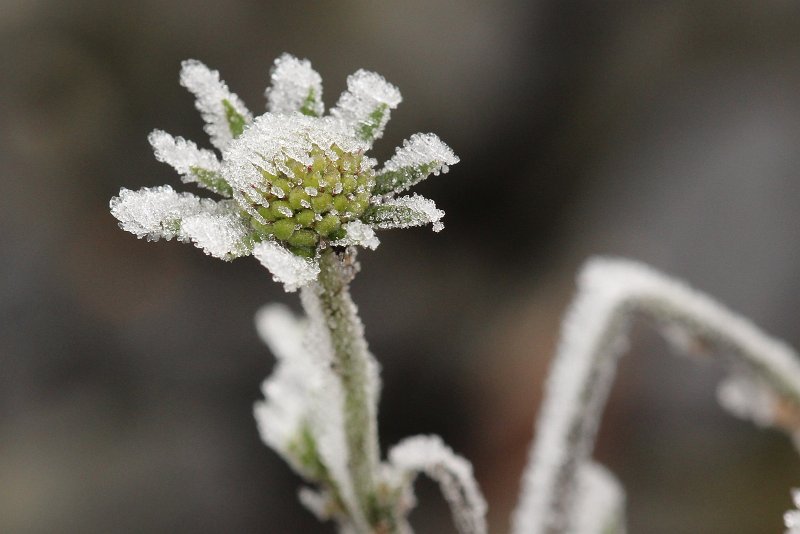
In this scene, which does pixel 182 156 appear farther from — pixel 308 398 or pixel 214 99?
pixel 308 398

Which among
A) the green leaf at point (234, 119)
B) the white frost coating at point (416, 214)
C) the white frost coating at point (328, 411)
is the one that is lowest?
the white frost coating at point (328, 411)

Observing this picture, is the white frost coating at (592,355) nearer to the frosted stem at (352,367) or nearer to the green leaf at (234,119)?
the frosted stem at (352,367)

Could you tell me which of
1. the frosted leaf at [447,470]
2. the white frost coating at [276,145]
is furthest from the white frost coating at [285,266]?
the frosted leaf at [447,470]

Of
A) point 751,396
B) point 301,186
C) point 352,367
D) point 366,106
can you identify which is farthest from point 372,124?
point 751,396

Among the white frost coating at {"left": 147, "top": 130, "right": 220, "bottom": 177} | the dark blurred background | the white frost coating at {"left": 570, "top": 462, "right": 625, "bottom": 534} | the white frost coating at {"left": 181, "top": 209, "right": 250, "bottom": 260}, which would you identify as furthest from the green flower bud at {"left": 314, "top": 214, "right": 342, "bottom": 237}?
the dark blurred background

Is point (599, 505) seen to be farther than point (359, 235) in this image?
Yes
